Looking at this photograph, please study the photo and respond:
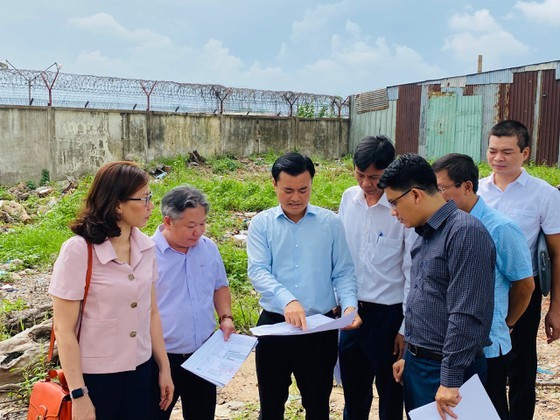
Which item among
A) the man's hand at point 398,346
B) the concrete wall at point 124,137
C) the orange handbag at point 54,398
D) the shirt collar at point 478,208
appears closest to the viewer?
the orange handbag at point 54,398

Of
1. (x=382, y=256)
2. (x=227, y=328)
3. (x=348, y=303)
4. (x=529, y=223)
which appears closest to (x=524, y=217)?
(x=529, y=223)

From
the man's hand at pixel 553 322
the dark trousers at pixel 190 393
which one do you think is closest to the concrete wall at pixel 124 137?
the dark trousers at pixel 190 393

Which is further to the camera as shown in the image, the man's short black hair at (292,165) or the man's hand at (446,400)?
the man's short black hair at (292,165)

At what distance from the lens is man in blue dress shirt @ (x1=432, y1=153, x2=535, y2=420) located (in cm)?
236

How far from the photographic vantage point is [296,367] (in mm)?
2686

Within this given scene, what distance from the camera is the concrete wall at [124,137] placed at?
37.8 ft

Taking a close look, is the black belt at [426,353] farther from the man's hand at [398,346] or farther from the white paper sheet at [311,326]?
the man's hand at [398,346]

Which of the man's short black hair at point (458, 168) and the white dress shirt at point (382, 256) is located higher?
the man's short black hair at point (458, 168)

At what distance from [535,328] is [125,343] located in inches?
88.2

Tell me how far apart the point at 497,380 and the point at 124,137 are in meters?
11.6

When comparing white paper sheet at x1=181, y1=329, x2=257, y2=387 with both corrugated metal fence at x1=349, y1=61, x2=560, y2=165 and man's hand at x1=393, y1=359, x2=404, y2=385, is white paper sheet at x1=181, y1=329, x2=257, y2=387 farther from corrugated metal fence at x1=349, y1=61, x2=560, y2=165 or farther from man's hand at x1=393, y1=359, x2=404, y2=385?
corrugated metal fence at x1=349, y1=61, x2=560, y2=165

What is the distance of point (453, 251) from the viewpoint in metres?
1.96

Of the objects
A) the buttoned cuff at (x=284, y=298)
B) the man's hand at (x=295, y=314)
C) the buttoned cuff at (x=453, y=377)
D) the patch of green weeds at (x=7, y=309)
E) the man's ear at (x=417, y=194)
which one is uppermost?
the man's ear at (x=417, y=194)

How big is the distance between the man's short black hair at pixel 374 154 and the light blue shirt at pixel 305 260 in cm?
32
